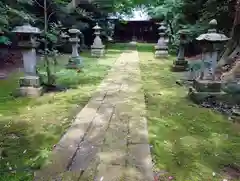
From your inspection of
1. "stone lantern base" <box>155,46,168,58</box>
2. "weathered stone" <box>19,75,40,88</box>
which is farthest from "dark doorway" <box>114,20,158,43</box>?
"weathered stone" <box>19,75,40,88</box>

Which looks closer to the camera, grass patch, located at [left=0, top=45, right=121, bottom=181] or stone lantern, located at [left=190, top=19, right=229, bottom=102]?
grass patch, located at [left=0, top=45, right=121, bottom=181]

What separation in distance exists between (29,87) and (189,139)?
316cm

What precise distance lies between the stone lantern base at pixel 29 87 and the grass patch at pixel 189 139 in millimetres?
2144

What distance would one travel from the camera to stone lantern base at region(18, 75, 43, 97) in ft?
15.1

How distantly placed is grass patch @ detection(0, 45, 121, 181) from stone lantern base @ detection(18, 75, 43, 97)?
0.16 meters

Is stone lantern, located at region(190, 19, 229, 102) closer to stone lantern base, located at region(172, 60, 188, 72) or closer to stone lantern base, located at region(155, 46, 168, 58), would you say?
stone lantern base, located at region(172, 60, 188, 72)

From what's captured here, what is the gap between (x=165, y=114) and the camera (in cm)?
383

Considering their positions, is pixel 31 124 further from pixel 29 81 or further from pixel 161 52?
pixel 161 52

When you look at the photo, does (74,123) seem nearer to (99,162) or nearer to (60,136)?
(60,136)

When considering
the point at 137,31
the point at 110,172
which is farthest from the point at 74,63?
the point at 137,31

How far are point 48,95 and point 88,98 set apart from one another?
846 mm

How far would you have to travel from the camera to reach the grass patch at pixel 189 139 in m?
2.32

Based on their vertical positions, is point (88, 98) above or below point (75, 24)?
below

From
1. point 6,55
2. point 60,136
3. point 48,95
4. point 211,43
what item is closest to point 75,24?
point 6,55
